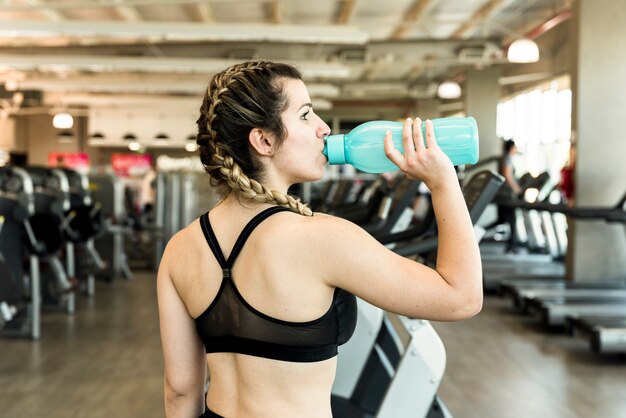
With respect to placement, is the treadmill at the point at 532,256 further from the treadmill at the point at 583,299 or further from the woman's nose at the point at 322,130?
the woman's nose at the point at 322,130

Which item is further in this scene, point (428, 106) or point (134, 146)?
point (428, 106)

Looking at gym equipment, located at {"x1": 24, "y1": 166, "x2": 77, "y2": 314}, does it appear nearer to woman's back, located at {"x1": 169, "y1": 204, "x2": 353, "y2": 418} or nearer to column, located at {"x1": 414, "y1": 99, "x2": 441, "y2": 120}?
woman's back, located at {"x1": 169, "y1": 204, "x2": 353, "y2": 418}

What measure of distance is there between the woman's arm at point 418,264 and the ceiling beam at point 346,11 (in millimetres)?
10962

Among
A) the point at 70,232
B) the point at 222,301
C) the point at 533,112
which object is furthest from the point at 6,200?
the point at 533,112

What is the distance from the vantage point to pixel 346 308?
4.03ft

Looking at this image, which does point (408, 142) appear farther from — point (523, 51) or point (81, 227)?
point (523, 51)

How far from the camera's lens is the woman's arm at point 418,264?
44.8 inches

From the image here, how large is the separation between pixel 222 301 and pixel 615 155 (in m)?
6.46

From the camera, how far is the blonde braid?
3.95 ft

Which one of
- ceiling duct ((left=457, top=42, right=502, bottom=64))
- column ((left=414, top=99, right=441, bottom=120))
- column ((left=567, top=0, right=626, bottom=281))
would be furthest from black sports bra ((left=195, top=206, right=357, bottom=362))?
column ((left=414, top=99, right=441, bottom=120))

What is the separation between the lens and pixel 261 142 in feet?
3.98

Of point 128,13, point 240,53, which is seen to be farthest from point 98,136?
point 128,13

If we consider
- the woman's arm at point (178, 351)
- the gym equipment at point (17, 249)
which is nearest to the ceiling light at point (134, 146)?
the gym equipment at point (17, 249)

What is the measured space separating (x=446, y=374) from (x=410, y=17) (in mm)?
9909
